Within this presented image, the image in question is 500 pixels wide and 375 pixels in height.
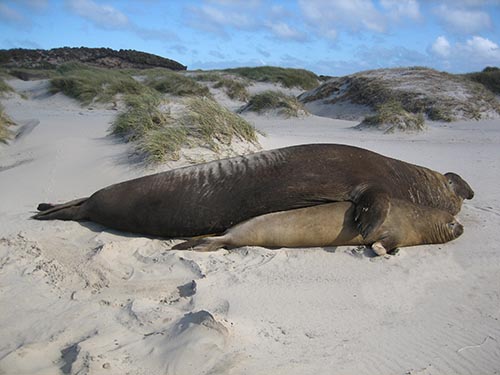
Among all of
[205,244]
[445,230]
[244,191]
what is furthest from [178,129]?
[445,230]

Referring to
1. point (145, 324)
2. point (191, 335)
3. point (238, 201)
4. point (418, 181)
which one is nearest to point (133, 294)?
point (145, 324)

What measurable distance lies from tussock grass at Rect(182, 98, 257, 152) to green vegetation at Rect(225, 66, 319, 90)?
22.6 metres

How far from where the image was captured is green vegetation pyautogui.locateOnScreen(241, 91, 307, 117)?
15.2 m

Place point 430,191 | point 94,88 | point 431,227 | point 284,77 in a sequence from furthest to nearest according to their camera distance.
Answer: point 284,77 → point 94,88 → point 430,191 → point 431,227

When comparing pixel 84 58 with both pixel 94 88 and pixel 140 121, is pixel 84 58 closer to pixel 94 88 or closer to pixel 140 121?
pixel 94 88

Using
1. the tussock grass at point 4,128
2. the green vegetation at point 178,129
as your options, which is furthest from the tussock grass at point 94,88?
the green vegetation at point 178,129

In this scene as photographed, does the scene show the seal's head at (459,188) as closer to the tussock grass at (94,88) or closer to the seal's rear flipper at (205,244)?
the seal's rear flipper at (205,244)

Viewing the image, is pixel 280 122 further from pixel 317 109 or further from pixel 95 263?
pixel 95 263

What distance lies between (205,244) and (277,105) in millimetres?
11578

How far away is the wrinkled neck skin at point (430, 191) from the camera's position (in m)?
5.46

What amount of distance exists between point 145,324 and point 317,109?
57.1ft

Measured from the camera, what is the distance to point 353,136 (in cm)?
1150

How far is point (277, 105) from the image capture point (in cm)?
1572

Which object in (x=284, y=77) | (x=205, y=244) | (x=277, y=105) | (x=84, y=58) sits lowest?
(x=205, y=244)
